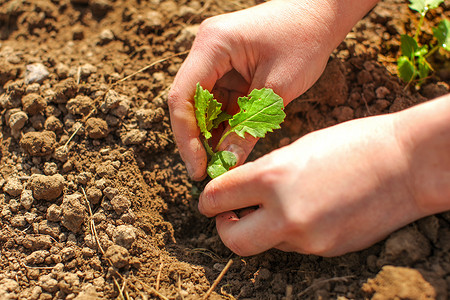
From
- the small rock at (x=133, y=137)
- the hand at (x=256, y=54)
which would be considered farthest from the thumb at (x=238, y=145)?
the small rock at (x=133, y=137)

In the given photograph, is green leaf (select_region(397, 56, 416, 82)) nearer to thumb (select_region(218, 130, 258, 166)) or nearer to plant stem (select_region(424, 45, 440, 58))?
plant stem (select_region(424, 45, 440, 58))

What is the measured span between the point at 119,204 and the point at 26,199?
0.58 meters

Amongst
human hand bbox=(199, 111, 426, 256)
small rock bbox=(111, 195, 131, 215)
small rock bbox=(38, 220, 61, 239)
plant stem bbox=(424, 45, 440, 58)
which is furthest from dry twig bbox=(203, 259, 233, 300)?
plant stem bbox=(424, 45, 440, 58)

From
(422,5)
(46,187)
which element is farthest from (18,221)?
(422,5)

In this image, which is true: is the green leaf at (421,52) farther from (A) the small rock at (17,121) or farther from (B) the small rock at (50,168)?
(A) the small rock at (17,121)

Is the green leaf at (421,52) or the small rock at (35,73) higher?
the green leaf at (421,52)

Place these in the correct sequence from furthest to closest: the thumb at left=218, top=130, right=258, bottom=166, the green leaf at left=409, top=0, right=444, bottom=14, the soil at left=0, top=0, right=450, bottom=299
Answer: the green leaf at left=409, top=0, right=444, bottom=14 → the thumb at left=218, top=130, right=258, bottom=166 → the soil at left=0, top=0, right=450, bottom=299

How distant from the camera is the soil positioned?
2170mm

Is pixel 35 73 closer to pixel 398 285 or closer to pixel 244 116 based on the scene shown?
pixel 244 116

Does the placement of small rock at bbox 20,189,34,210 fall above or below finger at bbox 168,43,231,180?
below

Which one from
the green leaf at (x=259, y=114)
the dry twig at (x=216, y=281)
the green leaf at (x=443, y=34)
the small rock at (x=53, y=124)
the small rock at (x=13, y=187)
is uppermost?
the green leaf at (x=443, y=34)

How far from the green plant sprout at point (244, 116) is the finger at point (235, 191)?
130mm

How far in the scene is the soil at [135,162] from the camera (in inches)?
85.4

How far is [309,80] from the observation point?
2.49m
